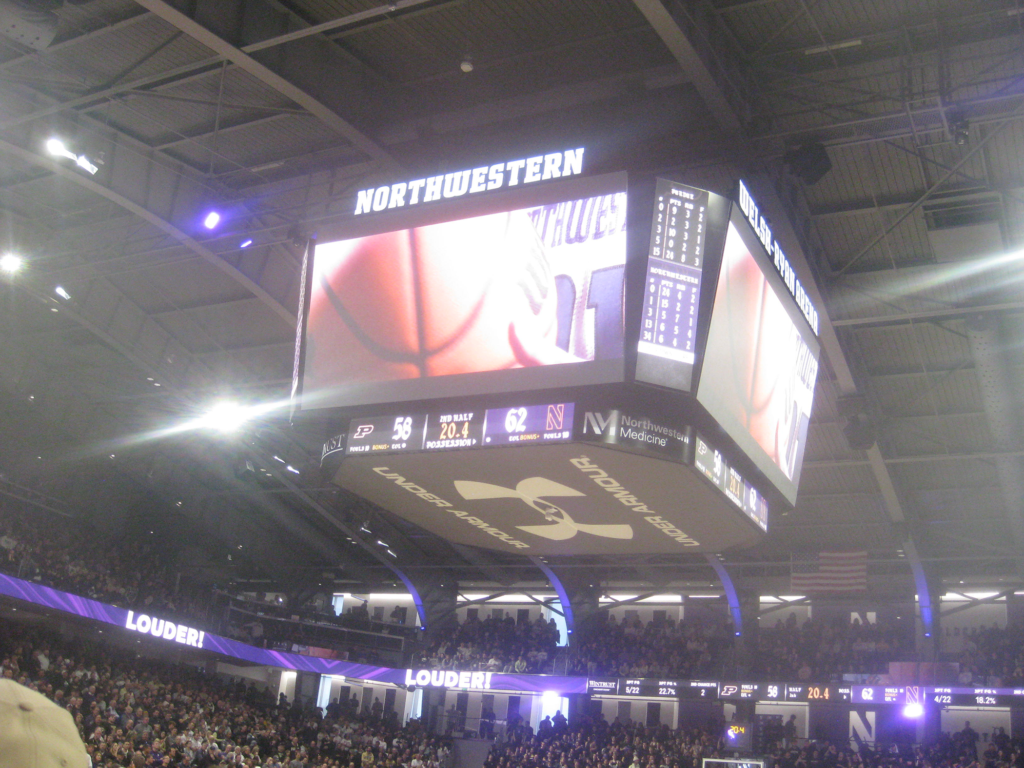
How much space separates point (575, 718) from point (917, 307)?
19.7 metres

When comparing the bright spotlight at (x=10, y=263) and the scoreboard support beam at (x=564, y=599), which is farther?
the scoreboard support beam at (x=564, y=599)

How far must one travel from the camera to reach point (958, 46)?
40.3 ft

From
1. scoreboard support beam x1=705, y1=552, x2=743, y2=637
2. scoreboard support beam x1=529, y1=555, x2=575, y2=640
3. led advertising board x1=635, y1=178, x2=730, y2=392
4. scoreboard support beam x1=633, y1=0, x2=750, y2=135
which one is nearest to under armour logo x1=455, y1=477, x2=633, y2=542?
led advertising board x1=635, y1=178, x2=730, y2=392

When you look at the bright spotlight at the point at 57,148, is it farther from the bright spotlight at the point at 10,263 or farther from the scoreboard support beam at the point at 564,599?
the scoreboard support beam at the point at 564,599

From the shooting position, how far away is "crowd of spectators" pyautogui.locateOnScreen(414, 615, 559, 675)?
105 ft

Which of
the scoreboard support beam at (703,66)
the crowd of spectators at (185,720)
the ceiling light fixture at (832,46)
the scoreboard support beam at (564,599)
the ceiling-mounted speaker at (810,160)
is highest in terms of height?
the ceiling light fixture at (832,46)

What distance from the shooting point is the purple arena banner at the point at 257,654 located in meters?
25.8

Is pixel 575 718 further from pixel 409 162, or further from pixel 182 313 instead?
pixel 409 162

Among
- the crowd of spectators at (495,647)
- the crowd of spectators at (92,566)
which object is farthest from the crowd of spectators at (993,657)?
the crowd of spectators at (92,566)

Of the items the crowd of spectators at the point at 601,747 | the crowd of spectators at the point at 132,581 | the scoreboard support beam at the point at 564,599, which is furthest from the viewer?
the scoreboard support beam at the point at 564,599

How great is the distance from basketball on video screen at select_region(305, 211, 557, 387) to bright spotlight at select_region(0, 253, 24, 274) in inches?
448

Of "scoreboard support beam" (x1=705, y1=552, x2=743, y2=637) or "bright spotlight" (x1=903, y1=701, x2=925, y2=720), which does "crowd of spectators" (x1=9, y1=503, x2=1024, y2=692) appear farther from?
"bright spotlight" (x1=903, y1=701, x2=925, y2=720)

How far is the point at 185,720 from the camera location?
26266 mm

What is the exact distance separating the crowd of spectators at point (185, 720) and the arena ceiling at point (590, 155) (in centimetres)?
745
